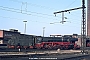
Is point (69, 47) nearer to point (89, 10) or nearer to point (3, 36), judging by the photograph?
point (3, 36)

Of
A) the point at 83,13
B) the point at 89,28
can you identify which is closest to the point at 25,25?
the point at 83,13

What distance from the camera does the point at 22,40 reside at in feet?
180

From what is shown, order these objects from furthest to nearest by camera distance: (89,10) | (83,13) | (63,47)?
(89,10)
(63,47)
(83,13)

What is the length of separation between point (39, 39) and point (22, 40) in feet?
21.2

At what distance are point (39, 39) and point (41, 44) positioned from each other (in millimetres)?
1543

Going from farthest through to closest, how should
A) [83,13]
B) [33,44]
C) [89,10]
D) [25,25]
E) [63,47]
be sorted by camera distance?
[89,10] → [25,25] → [63,47] → [33,44] → [83,13]

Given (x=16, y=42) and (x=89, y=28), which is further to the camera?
(x=89, y=28)

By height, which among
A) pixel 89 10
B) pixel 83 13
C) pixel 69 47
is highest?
pixel 89 10

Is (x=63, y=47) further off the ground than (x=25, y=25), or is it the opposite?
(x=25, y=25)

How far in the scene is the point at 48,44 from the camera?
199 ft

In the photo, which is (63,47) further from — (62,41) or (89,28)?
(89,28)

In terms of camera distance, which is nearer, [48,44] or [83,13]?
[83,13]

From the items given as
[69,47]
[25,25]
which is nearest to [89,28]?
[25,25]

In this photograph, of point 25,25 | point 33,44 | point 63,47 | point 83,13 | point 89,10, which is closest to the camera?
point 83,13
